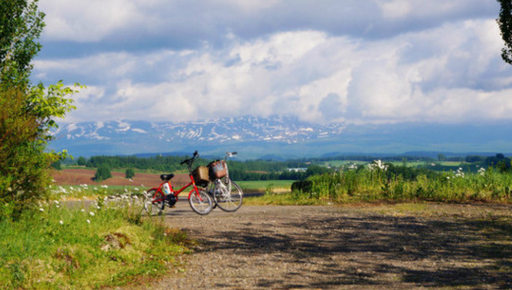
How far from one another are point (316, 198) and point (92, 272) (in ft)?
37.1

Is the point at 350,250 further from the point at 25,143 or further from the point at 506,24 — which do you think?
the point at 506,24

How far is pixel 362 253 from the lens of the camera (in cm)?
927

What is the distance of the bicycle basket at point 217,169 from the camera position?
49.4 ft

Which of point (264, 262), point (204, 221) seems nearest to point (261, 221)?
point (204, 221)

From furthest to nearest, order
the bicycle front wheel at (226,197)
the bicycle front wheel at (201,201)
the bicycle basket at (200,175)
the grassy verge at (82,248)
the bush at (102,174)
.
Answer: the bush at (102,174) < the bicycle front wheel at (226,197) < the bicycle front wheel at (201,201) < the bicycle basket at (200,175) < the grassy verge at (82,248)

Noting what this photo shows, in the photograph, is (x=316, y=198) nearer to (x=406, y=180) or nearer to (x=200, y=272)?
(x=406, y=180)

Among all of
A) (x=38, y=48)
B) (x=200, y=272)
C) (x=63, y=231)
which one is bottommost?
(x=200, y=272)

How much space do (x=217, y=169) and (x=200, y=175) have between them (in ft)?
1.80

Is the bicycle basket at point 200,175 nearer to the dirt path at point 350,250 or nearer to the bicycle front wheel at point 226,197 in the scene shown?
the bicycle front wheel at point 226,197

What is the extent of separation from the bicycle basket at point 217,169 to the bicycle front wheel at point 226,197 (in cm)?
32

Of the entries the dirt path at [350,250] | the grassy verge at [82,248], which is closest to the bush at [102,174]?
the dirt path at [350,250]

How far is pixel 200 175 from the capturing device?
14938 mm

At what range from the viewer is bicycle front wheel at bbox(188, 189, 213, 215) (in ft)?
49.4

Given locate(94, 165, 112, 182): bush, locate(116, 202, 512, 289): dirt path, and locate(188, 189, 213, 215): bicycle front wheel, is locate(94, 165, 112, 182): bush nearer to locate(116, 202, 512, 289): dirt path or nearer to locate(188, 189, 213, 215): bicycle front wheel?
locate(188, 189, 213, 215): bicycle front wheel
